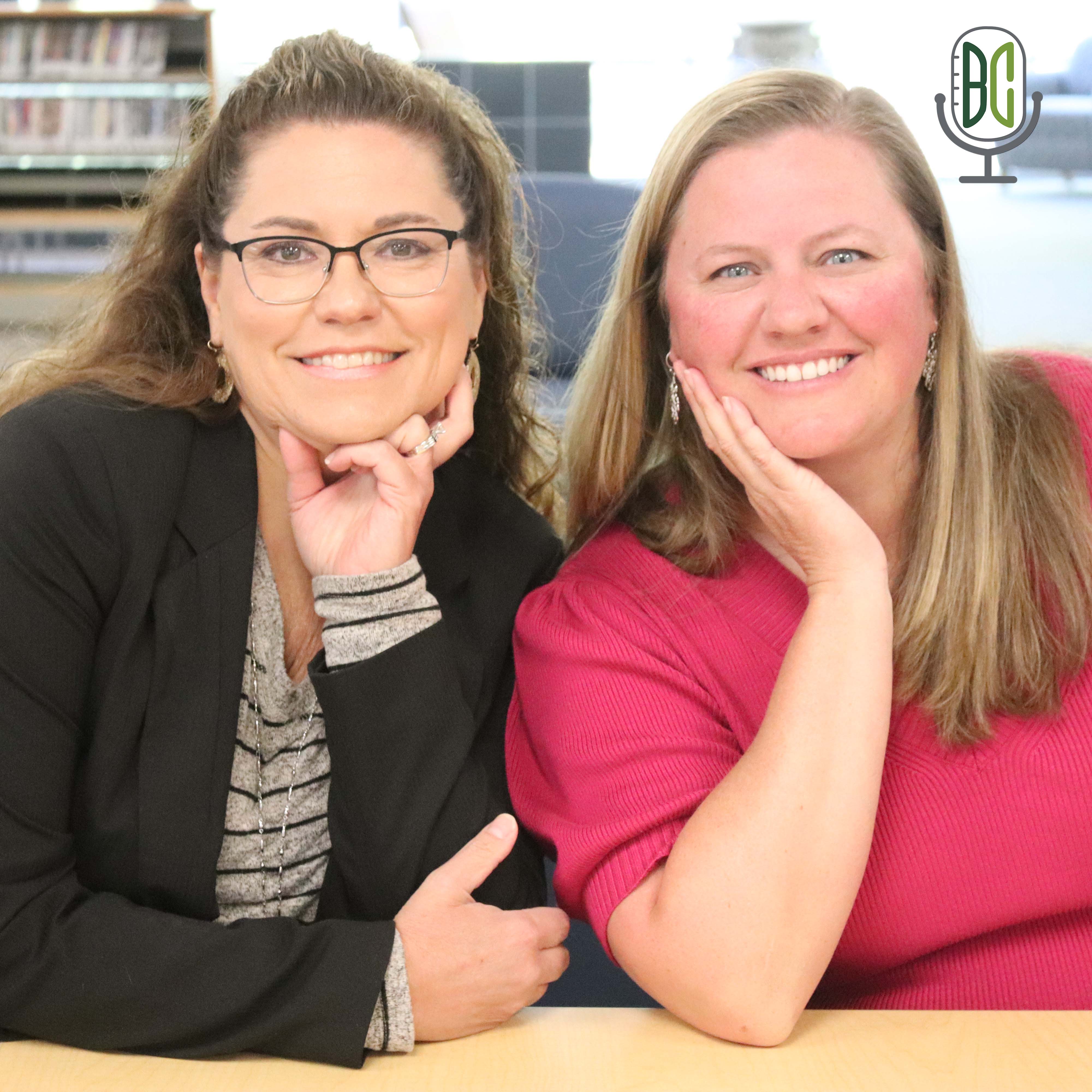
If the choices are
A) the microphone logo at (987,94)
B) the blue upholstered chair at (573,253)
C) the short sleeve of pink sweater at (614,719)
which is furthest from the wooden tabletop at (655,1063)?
the blue upholstered chair at (573,253)

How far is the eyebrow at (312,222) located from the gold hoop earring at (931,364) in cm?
58

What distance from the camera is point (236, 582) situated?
51.4 inches

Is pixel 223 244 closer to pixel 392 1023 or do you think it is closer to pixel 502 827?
pixel 502 827

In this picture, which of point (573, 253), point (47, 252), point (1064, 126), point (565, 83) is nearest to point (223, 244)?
point (573, 253)

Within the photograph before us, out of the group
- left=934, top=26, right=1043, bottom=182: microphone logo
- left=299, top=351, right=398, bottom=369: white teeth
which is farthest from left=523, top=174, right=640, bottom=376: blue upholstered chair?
left=299, top=351, right=398, bottom=369: white teeth

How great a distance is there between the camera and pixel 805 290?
1327 mm

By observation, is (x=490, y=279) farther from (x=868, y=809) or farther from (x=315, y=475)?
(x=868, y=809)

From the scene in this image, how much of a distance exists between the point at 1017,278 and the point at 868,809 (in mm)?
4436

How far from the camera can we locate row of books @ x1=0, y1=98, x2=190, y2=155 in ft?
17.6

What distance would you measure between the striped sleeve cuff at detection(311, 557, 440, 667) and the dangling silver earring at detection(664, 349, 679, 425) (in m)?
0.35

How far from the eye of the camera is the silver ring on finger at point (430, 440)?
141 centimetres

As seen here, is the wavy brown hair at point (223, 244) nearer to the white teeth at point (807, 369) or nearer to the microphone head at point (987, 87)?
the white teeth at point (807, 369)

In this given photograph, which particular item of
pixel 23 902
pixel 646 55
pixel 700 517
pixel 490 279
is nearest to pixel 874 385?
pixel 700 517

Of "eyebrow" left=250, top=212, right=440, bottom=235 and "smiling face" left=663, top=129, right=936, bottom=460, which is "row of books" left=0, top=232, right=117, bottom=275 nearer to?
"eyebrow" left=250, top=212, right=440, bottom=235
